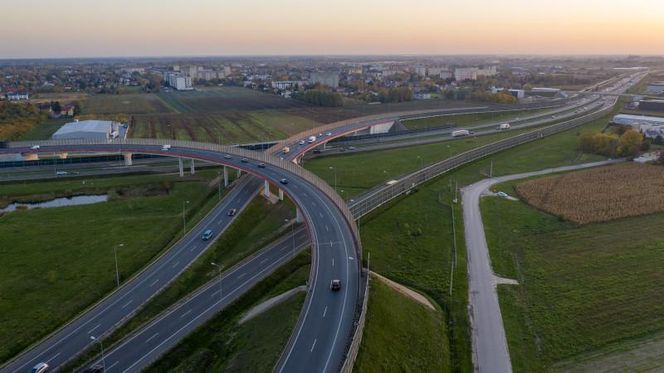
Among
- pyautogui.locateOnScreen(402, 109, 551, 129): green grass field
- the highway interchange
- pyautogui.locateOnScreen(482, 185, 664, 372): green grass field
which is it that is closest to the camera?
the highway interchange

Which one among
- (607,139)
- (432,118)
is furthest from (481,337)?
(432,118)

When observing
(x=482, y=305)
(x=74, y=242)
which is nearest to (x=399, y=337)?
(x=482, y=305)

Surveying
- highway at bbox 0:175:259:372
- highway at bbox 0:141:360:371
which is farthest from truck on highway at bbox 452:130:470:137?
highway at bbox 0:175:259:372

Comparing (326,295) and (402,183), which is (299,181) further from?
(326,295)

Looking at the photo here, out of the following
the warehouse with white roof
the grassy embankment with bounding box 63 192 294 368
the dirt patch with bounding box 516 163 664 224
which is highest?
the warehouse with white roof

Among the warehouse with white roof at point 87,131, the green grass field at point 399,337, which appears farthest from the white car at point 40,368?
the warehouse with white roof at point 87,131

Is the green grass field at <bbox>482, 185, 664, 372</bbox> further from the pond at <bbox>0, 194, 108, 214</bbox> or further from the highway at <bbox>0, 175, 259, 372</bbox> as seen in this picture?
A: the pond at <bbox>0, 194, 108, 214</bbox>
